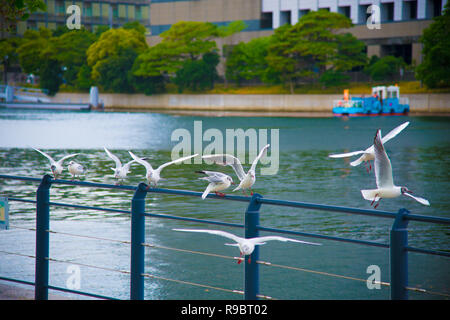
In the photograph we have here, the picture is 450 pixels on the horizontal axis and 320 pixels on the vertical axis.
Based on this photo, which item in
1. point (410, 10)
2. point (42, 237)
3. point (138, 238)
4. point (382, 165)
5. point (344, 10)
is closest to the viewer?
point (138, 238)

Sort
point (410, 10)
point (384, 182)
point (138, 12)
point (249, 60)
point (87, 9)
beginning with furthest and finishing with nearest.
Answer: point (138, 12), point (87, 9), point (249, 60), point (410, 10), point (384, 182)

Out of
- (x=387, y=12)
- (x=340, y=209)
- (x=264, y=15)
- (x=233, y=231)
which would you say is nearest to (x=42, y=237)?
(x=340, y=209)

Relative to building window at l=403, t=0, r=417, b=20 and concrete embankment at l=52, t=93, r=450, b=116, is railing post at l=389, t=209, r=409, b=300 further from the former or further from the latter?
building window at l=403, t=0, r=417, b=20

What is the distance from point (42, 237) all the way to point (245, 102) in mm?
66533

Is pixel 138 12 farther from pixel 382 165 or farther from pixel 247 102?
pixel 382 165

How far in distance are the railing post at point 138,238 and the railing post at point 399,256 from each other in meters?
1.80

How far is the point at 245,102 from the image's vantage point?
71.9 meters

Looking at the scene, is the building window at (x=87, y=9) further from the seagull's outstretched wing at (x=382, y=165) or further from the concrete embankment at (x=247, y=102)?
the seagull's outstretched wing at (x=382, y=165)

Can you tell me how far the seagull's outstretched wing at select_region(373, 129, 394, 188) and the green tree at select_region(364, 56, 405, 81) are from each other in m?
59.4

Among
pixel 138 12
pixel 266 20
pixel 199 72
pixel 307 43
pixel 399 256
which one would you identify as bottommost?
pixel 399 256

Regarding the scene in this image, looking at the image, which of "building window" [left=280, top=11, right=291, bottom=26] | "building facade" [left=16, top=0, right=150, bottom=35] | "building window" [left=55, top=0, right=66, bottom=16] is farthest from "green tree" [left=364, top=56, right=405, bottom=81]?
"building window" [left=55, top=0, right=66, bottom=16]

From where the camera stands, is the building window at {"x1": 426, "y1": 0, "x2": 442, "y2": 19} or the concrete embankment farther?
the building window at {"x1": 426, "y1": 0, "x2": 442, "y2": 19}

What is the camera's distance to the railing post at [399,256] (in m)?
3.98

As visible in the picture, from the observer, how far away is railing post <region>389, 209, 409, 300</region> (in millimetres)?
3985
